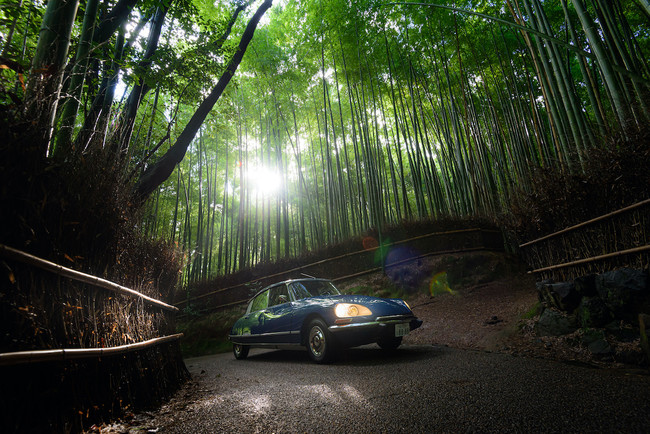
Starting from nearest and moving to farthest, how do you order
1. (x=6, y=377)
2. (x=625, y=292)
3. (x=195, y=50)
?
(x=6, y=377)
(x=625, y=292)
(x=195, y=50)

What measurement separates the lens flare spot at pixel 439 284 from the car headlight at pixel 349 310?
3.41 metres

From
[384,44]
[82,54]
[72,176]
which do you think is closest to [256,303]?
[72,176]

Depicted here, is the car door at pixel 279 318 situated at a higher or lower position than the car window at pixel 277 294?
lower

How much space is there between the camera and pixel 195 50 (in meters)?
4.36

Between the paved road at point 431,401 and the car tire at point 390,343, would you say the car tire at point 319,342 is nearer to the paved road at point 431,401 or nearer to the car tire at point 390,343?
the paved road at point 431,401

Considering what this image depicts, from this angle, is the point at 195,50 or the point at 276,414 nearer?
the point at 276,414

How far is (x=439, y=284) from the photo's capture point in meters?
5.99

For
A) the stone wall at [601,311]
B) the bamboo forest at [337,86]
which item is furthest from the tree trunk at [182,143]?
the stone wall at [601,311]

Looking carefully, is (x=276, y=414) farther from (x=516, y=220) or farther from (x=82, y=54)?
(x=516, y=220)

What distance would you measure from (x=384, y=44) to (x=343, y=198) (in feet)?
14.3

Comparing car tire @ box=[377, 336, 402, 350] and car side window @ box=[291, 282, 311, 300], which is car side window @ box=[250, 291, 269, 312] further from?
car tire @ box=[377, 336, 402, 350]

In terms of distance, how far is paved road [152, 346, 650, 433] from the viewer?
4.46ft

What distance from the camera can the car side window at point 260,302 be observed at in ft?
14.3

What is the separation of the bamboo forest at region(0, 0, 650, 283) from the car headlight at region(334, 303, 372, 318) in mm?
2274
